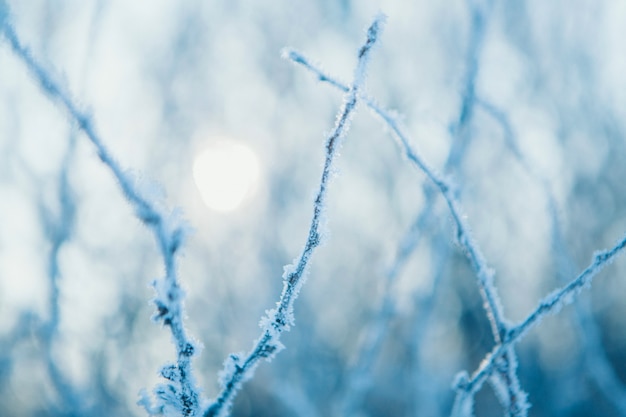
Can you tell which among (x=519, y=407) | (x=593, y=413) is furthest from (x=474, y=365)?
(x=519, y=407)

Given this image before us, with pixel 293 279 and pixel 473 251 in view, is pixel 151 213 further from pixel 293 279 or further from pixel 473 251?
pixel 473 251

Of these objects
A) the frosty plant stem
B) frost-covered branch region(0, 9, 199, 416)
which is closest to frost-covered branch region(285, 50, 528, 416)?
the frosty plant stem

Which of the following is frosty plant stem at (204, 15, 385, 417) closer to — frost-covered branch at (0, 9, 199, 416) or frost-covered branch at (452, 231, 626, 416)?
frost-covered branch at (0, 9, 199, 416)

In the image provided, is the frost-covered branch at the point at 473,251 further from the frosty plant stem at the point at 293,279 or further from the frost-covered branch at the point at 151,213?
the frost-covered branch at the point at 151,213

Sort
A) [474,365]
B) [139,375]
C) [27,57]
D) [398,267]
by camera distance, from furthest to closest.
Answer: [474,365]
[139,375]
[398,267]
[27,57]

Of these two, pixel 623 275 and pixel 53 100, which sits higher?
pixel 623 275

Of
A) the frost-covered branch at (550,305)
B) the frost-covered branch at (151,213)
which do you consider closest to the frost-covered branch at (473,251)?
the frost-covered branch at (550,305)

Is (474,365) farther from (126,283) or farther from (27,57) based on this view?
(27,57)

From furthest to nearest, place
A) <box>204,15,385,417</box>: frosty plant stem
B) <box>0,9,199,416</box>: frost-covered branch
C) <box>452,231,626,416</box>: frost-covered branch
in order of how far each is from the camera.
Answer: <box>452,231,626,416</box>: frost-covered branch < <box>204,15,385,417</box>: frosty plant stem < <box>0,9,199,416</box>: frost-covered branch
